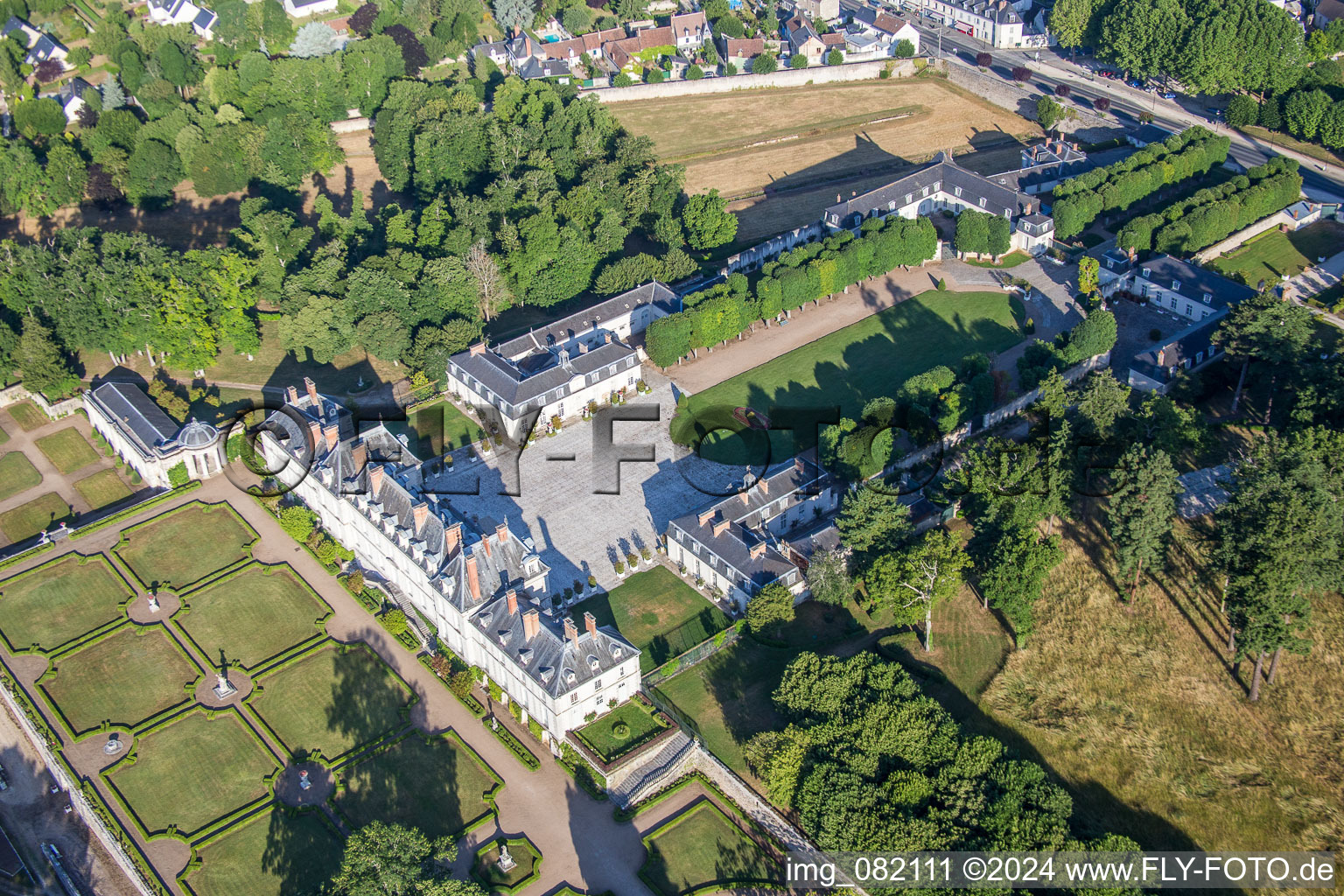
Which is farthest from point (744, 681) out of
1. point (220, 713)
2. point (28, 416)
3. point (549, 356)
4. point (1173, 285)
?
point (28, 416)

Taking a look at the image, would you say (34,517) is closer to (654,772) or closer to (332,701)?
(332,701)

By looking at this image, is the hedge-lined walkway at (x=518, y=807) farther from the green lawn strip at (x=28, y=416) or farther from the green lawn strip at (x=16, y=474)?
the green lawn strip at (x=28, y=416)

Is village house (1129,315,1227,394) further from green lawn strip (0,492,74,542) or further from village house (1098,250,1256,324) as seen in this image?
green lawn strip (0,492,74,542)

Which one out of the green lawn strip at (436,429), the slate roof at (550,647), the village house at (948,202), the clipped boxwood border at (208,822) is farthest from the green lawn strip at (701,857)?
the village house at (948,202)

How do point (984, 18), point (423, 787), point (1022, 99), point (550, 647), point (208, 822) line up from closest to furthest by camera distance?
point (208, 822) → point (423, 787) → point (550, 647) → point (1022, 99) → point (984, 18)

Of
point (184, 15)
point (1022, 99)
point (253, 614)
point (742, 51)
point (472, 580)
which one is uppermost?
point (184, 15)

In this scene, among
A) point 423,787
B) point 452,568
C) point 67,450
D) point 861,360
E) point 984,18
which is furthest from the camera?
point 984,18

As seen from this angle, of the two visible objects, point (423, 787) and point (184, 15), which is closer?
point (423, 787)
